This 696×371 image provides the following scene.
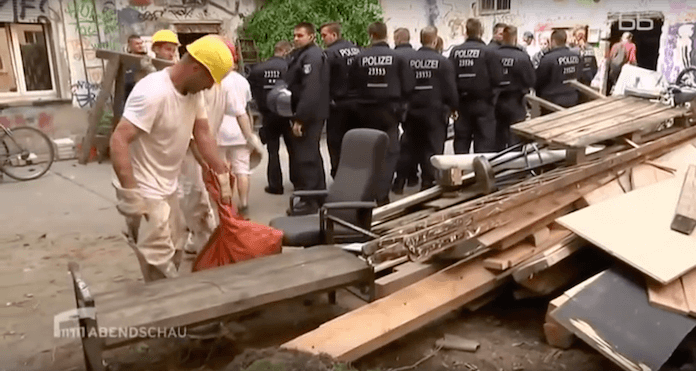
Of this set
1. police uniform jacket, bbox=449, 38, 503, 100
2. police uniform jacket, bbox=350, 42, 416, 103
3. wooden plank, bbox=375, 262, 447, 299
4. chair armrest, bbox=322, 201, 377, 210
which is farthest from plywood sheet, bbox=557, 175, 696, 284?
police uniform jacket, bbox=449, 38, 503, 100

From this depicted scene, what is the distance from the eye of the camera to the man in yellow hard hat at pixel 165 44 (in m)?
5.57

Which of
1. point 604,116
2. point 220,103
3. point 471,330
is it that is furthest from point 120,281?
point 604,116

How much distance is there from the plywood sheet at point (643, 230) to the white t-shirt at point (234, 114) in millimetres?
3059

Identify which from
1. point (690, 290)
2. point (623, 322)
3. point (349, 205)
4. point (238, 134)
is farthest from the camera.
Result: point (238, 134)

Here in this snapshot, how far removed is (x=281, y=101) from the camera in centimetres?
591

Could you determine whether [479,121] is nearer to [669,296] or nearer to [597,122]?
[597,122]

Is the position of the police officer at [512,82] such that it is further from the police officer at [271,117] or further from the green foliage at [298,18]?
the green foliage at [298,18]

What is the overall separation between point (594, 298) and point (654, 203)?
930mm

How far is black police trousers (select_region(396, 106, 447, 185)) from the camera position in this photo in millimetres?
6391

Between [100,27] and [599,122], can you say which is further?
[100,27]

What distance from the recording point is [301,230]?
3.78 m

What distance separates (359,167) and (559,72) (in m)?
4.27

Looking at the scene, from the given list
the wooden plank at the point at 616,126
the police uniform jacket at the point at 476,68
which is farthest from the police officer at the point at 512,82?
the wooden plank at the point at 616,126

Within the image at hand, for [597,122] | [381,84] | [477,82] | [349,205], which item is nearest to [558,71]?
[477,82]
